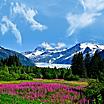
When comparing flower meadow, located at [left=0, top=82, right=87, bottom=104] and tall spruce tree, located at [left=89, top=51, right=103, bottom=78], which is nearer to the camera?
flower meadow, located at [left=0, top=82, right=87, bottom=104]

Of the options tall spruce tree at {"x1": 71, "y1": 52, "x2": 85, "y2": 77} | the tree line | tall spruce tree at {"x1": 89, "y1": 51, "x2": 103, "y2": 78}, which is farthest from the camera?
tall spruce tree at {"x1": 89, "y1": 51, "x2": 103, "y2": 78}

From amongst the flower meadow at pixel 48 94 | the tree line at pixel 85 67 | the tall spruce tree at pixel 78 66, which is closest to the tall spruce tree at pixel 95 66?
the tree line at pixel 85 67

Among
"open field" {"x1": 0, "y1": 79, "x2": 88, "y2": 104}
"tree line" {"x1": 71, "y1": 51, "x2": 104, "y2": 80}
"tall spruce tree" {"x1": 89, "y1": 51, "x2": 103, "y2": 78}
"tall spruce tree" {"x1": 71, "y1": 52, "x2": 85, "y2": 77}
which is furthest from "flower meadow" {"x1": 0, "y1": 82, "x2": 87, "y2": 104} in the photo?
"tall spruce tree" {"x1": 89, "y1": 51, "x2": 103, "y2": 78}

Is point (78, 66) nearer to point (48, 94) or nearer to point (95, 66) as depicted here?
point (95, 66)

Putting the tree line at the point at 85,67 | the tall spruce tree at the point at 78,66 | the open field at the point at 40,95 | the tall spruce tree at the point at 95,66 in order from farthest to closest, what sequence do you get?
the tall spruce tree at the point at 95,66 < the tree line at the point at 85,67 < the tall spruce tree at the point at 78,66 < the open field at the point at 40,95

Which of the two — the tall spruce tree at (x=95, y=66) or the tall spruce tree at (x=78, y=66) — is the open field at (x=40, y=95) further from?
the tall spruce tree at (x=95, y=66)

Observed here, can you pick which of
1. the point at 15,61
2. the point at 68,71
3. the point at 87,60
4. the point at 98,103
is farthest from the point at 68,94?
the point at 15,61

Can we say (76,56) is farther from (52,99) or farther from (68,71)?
(52,99)

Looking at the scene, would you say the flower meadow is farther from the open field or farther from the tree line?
the tree line

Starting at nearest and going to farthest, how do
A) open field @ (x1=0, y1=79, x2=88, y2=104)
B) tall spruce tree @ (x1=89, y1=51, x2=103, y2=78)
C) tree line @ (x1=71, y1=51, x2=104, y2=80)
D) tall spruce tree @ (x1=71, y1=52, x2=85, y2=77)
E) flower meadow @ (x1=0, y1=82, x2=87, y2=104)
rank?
open field @ (x1=0, y1=79, x2=88, y2=104) → flower meadow @ (x1=0, y1=82, x2=87, y2=104) → tall spruce tree @ (x1=71, y1=52, x2=85, y2=77) → tree line @ (x1=71, y1=51, x2=104, y2=80) → tall spruce tree @ (x1=89, y1=51, x2=103, y2=78)

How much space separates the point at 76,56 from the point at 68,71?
20238 millimetres

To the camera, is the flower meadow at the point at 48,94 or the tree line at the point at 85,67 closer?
the flower meadow at the point at 48,94

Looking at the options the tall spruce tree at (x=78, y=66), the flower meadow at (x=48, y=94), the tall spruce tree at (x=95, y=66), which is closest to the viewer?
the flower meadow at (x=48, y=94)

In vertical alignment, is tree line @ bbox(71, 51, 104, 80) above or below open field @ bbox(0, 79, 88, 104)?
above
